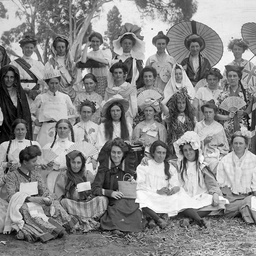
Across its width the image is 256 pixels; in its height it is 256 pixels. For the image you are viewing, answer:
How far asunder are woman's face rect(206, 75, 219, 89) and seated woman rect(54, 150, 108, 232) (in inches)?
113

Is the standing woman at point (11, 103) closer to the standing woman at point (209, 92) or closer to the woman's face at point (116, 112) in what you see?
the woman's face at point (116, 112)

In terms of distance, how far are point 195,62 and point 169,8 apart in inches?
381

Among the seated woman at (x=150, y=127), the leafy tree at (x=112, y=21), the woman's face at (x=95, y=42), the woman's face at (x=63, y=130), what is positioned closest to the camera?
the woman's face at (x=63, y=130)

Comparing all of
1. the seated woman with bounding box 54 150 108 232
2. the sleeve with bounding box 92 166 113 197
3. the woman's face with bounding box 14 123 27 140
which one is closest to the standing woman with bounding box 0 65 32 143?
the woman's face with bounding box 14 123 27 140

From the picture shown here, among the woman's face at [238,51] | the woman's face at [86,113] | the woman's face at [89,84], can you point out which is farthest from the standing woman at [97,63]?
the woman's face at [238,51]

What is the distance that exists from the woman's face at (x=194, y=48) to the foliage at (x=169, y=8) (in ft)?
31.1

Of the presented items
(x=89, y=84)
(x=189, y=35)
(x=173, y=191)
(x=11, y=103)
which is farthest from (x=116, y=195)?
(x=189, y=35)

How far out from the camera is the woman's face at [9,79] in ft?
24.5

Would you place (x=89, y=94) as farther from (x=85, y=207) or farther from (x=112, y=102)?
(x=85, y=207)

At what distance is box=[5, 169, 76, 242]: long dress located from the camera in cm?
552

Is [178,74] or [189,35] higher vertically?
[189,35]

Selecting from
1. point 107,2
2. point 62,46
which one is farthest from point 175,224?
point 107,2

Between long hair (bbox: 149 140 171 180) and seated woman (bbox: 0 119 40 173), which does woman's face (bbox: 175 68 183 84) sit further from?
seated woman (bbox: 0 119 40 173)

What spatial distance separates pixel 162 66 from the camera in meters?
8.94
